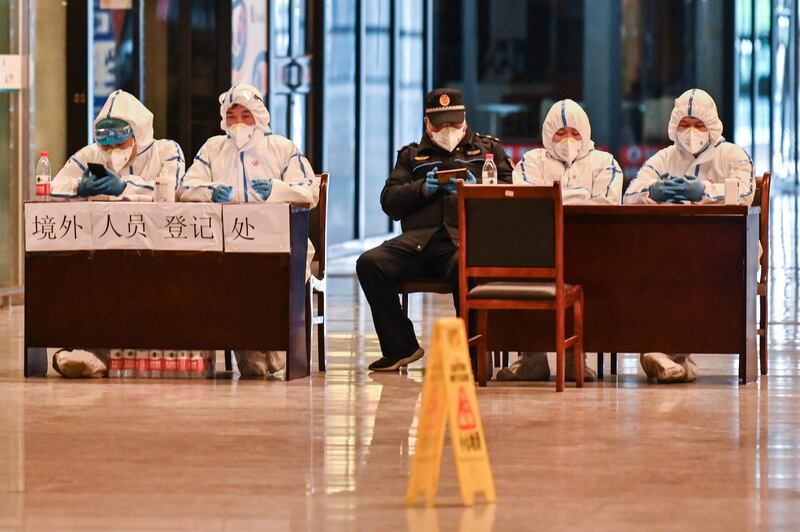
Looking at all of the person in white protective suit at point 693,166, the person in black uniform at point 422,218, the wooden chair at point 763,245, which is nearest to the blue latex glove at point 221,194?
the person in black uniform at point 422,218

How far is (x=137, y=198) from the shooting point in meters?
7.13

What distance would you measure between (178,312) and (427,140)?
1.41 m

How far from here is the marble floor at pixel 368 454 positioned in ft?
14.4

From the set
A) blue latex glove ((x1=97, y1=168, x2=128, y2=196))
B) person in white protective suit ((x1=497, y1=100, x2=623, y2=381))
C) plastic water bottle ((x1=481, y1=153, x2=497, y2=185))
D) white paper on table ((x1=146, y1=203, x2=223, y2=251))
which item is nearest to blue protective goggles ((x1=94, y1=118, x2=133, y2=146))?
blue latex glove ((x1=97, y1=168, x2=128, y2=196))

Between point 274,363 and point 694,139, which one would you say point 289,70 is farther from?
point 694,139

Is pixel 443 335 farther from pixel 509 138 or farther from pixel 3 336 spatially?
pixel 509 138

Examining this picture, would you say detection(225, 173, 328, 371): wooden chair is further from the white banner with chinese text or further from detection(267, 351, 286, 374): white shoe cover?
the white banner with chinese text

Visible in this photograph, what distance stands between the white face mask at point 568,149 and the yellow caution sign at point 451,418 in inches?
113

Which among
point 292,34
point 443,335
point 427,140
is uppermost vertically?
point 292,34

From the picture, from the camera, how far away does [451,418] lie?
171 inches

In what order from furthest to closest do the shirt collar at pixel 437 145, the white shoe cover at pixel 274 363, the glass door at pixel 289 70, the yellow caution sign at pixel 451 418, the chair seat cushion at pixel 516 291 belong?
the glass door at pixel 289 70
the shirt collar at pixel 437 145
the white shoe cover at pixel 274 363
the chair seat cushion at pixel 516 291
the yellow caution sign at pixel 451 418

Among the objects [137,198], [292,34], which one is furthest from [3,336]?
[292,34]

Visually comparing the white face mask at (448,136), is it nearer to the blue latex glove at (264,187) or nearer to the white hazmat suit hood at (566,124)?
the white hazmat suit hood at (566,124)

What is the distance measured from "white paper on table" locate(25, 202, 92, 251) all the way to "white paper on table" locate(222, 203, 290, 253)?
1.97ft
